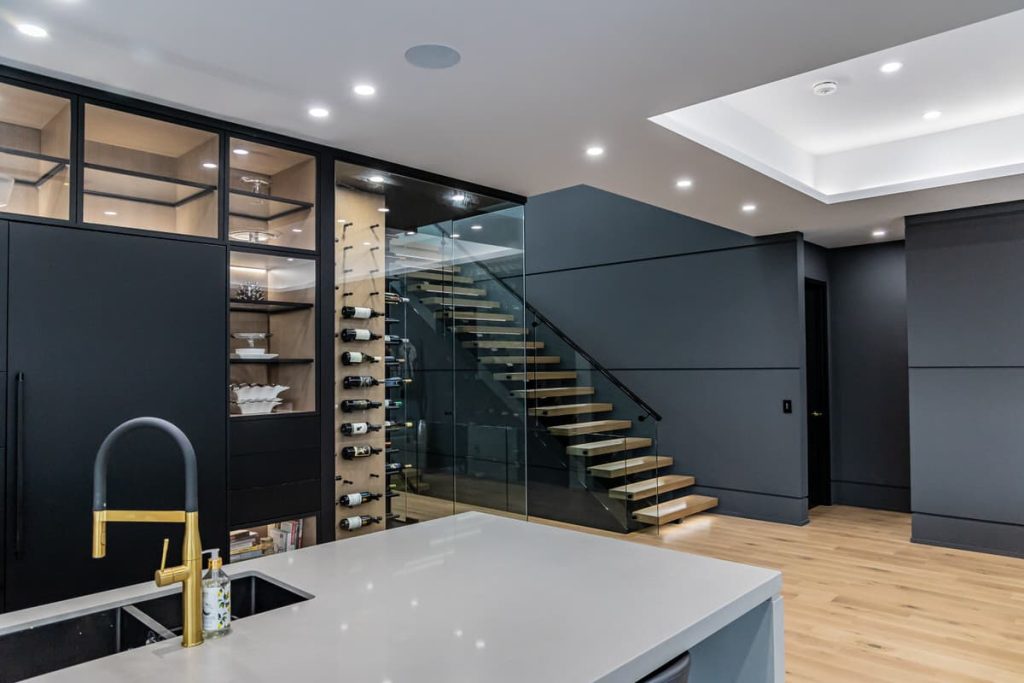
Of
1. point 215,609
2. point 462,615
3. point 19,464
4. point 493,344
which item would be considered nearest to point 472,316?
point 493,344

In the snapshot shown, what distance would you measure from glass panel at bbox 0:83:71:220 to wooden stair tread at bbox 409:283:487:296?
2.07m

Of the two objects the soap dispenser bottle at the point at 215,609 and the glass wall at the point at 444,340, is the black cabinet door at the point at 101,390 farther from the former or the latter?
the soap dispenser bottle at the point at 215,609

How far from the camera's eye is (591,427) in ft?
23.3

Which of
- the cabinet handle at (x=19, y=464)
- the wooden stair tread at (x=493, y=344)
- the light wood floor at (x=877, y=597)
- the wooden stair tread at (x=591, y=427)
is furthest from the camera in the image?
the wooden stair tread at (x=591, y=427)

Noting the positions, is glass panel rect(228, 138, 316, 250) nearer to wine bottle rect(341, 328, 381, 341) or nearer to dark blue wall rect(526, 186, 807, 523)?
wine bottle rect(341, 328, 381, 341)

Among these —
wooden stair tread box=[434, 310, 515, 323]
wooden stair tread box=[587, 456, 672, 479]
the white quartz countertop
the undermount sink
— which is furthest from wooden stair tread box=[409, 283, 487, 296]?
the undermount sink

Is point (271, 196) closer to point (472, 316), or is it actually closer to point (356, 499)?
point (472, 316)

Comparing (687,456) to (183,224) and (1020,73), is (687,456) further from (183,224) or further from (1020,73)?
(183,224)

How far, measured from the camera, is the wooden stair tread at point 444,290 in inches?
186

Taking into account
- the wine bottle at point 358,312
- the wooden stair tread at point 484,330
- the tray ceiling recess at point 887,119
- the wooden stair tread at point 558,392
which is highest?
the tray ceiling recess at point 887,119

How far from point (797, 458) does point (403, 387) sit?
4.07 meters

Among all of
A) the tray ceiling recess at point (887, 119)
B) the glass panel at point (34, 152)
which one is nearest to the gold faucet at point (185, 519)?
the glass panel at point (34, 152)

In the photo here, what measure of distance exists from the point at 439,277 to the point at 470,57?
2106mm

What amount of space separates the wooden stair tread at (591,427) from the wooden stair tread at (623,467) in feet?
1.62
